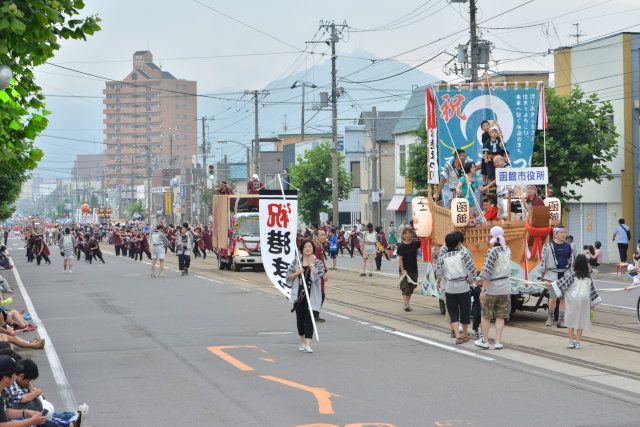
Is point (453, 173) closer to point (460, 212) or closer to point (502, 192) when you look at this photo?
point (502, 192)

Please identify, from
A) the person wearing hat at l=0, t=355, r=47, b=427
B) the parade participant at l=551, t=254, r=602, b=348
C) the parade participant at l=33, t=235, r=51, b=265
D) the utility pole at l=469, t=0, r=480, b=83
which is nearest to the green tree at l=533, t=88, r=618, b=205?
the utility pole at l=469, t=0, r=480, b=83

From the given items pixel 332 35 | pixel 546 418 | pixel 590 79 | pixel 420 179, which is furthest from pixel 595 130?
pixel 546 418

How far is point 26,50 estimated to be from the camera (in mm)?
9273

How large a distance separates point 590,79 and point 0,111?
31.8m

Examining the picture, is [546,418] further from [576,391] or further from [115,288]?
[115,288]

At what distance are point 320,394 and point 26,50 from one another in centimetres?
484

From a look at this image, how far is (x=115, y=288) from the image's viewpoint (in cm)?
2555

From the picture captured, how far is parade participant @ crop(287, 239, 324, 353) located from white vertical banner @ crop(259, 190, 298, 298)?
0.61 ft

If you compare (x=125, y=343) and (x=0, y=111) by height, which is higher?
(x=0, y=111)

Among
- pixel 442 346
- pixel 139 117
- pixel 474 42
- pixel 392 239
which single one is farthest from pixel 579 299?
pixel 139 117

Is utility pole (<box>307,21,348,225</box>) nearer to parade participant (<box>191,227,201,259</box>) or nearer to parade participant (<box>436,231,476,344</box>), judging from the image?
parade participant (<box>191,227,201,259</box>)

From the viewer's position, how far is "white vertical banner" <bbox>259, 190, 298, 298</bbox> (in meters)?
13.3

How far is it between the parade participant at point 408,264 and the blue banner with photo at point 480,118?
71.0 inches

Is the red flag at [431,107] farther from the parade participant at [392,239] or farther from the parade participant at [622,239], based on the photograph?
the parade participant at [392,239]
